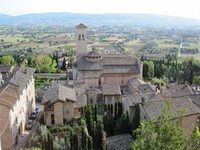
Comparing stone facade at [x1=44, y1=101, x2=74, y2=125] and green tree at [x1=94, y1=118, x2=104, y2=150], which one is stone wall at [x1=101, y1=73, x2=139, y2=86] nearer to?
stone facade at [x1=44, y1=101, x2=74, y2=125]

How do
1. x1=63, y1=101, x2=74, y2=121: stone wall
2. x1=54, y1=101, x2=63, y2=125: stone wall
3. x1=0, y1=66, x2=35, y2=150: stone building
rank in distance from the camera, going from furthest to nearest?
x1=63, y1=101, x2=74, y2=121: stone wall
x1=54, y1=101, x2=63, y2=125: stone wall
x1=0, y1=66, x2=35, y2=150: stone building

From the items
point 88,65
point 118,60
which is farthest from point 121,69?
point 88,65

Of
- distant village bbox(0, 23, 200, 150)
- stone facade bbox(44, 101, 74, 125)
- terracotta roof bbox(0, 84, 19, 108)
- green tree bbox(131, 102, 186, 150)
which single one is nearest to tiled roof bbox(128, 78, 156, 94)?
distant village bbox(0, 23, 200, 150)

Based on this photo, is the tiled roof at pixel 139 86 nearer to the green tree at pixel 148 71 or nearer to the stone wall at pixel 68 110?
the stone wall at pixel 68 110

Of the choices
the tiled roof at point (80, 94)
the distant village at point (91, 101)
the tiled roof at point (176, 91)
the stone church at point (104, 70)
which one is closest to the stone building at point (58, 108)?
the distant village at point (91, 101)

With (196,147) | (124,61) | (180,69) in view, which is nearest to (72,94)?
(124,61)

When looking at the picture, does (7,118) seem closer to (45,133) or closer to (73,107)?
(45,133)

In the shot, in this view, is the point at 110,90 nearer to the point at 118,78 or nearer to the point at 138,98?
the point at 118,78
